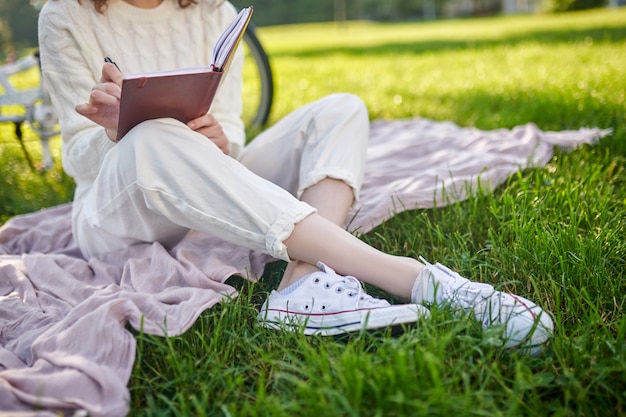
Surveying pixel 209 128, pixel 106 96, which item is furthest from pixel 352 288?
pixel 106 96

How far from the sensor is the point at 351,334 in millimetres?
1290

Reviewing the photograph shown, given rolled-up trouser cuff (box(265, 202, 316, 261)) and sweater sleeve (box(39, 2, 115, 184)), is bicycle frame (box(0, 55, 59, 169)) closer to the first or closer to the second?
sweater sleeve (box(39, 2, 115, 184))

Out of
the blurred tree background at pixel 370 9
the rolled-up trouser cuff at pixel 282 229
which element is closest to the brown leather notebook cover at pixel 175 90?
the rolled-up trouser cuff at pixel 282 229

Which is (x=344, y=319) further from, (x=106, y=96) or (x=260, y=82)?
(x=260, y=82)

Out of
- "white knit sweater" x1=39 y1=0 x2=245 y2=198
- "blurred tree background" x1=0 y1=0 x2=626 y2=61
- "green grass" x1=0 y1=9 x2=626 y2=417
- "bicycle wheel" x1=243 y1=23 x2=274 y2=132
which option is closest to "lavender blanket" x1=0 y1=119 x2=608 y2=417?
"green grass" x1=0 y1=9 x2=626 y2=417

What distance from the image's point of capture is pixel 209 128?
1.58 metres

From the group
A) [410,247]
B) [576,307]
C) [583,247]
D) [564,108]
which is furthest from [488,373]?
[564,108]

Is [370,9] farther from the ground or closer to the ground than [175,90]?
closer to the ground

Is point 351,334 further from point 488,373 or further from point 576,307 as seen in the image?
point 576,307

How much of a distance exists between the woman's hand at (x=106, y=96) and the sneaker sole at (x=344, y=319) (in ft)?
1.90

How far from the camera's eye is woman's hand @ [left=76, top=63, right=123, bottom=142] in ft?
4.54

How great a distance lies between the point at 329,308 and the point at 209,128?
576 mm

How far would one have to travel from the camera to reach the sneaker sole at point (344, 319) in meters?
1.24

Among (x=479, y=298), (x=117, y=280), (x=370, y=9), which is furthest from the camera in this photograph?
(x=370, y=9)
